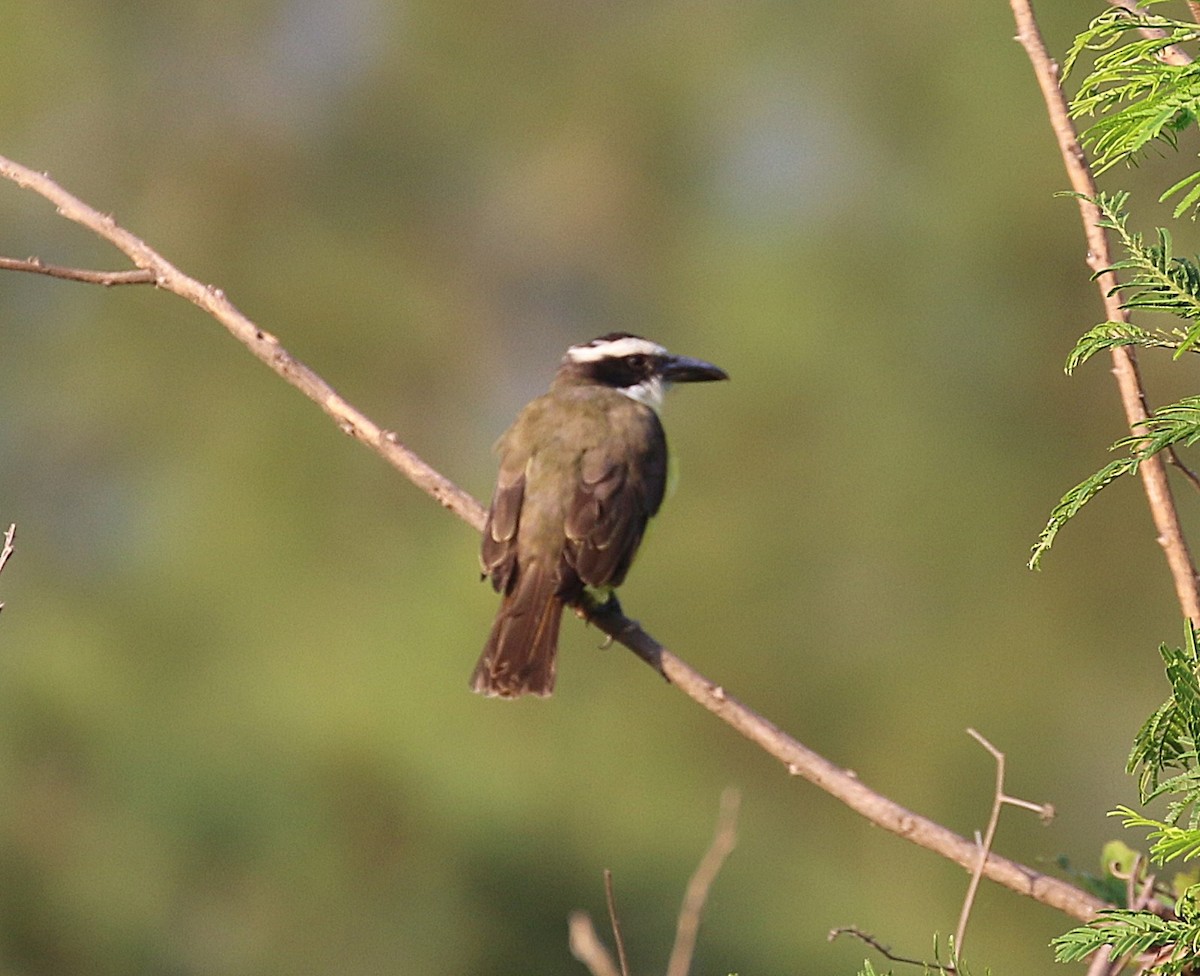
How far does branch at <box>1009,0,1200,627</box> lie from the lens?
237 cm

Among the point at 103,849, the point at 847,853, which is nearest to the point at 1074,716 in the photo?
the point at 847,853

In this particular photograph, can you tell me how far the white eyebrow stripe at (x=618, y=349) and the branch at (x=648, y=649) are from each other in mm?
1622

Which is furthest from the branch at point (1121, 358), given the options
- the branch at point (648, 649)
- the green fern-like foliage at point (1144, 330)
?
the branch at point (648, 649)

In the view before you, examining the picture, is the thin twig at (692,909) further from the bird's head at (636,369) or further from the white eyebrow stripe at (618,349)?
the white eyebrow stripe at (618,349)

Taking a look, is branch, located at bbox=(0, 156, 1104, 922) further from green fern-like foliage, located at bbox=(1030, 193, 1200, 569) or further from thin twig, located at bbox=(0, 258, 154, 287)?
green fern-like foliage, located at bbox=(1030, 193, 1200, 569)

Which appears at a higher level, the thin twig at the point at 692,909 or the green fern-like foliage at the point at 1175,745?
the green fern-like foliage at the point at 1175,745

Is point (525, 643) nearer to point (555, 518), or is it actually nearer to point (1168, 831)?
point (555, 518)

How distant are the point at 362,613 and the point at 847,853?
3.51 metres

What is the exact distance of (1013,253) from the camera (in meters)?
13.8

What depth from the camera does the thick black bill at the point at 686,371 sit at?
578 centimetres

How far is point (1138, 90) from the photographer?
2279 millimetres

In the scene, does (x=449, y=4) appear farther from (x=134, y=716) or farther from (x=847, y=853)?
(x=847, y=853)

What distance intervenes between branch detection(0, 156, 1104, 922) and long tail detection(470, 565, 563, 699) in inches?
17.8

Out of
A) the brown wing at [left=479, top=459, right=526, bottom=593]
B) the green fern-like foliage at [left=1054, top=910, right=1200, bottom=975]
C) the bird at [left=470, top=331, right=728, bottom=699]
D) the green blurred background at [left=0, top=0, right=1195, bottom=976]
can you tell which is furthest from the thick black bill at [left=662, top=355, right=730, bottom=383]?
the green blurred background at [left=0, top=0, right=1195, bottom=976]
